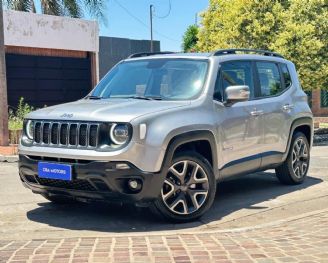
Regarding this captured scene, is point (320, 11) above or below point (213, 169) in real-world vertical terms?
above

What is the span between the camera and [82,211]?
251 inches

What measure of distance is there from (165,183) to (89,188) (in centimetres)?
78

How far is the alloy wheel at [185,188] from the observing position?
5.59 metres

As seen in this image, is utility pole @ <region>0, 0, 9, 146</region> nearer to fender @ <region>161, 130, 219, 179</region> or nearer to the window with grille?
fender @ <region>161, 130, 219, 179</region>

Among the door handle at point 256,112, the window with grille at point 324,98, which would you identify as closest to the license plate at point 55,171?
the door handle at point 256,112

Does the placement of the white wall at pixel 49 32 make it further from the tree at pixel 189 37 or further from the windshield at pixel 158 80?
the tree at pixel 189 37

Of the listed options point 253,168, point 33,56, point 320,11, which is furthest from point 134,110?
point 33,56

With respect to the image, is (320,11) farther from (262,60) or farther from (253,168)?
(253,168)

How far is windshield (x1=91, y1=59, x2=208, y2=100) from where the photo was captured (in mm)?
6184

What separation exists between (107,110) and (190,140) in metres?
0.93

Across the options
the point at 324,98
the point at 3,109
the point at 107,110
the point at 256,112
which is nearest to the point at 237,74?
the point at 256,112

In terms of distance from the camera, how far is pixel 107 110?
5.43 m

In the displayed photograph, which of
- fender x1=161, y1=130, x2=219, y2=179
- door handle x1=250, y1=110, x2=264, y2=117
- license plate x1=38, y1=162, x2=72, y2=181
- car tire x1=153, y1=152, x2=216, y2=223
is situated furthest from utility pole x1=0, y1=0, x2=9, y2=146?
car tire x1=153, y1=152, x2=216, y2=223

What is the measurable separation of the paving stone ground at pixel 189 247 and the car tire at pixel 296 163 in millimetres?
2520
